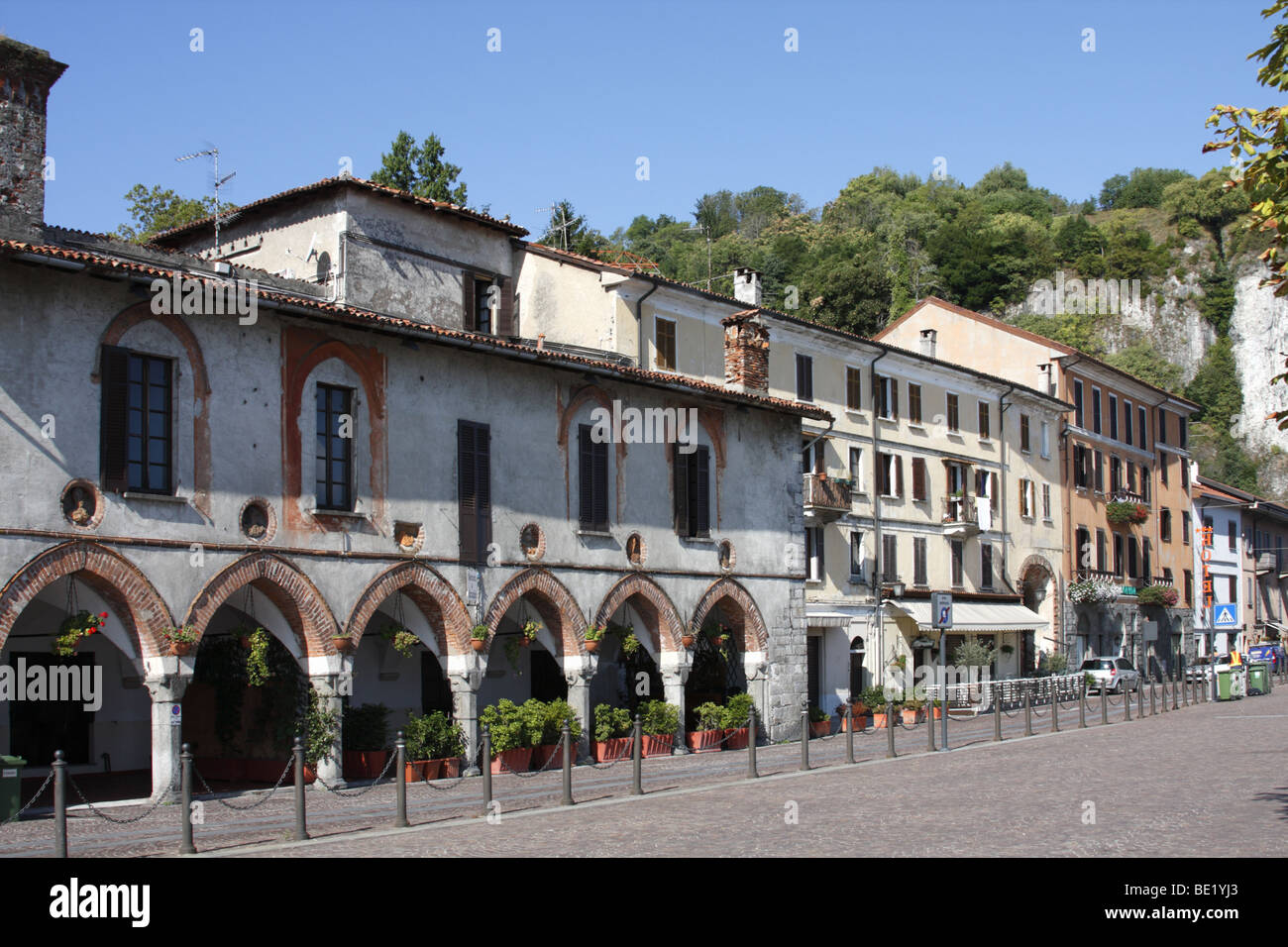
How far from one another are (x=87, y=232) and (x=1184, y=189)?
113727 millimetres

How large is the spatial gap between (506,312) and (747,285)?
8.44m

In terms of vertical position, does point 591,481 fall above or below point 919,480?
below

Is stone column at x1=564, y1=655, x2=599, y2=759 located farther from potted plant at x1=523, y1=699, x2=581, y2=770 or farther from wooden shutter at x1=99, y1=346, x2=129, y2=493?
wooden shutter at x1=99, y1=346, x2=129, y2=493

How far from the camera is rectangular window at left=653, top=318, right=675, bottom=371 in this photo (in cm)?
3002

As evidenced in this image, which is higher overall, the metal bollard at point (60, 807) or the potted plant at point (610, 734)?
the metal bollard at point (60, 807)

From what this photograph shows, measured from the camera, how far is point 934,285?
9269 centimetres

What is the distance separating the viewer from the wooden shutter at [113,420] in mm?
17016

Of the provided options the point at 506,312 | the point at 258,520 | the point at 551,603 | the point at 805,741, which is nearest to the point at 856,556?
the point at 506,312

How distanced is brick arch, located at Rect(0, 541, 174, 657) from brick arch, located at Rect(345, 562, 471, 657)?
11.3 ft

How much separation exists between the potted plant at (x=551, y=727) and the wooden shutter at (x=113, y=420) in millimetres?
8403

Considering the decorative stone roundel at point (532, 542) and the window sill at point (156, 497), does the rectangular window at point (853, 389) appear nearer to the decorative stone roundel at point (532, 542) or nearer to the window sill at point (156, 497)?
the decorative stone roundel at point (532, 542)

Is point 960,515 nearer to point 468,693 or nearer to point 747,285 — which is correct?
point 747,285

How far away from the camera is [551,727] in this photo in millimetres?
23094

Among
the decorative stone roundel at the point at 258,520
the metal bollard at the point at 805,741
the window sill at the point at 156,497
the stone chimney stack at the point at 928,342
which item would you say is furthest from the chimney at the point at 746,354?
the stone chimney stack at the point at 928,342
